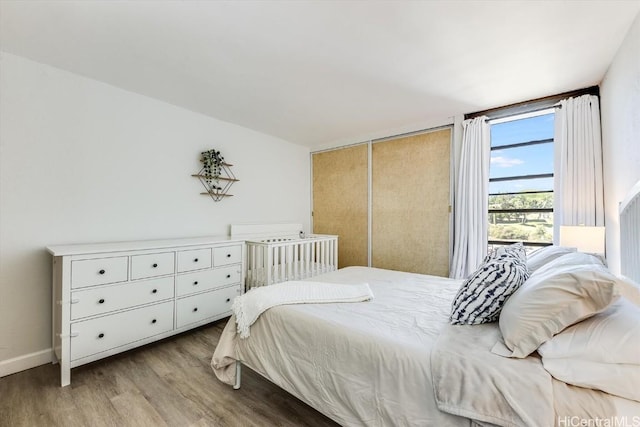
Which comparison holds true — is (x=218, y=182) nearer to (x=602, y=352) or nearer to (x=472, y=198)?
(x=472, y=198)

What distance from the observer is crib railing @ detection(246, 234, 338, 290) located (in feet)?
10.2

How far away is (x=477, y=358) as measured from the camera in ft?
3.53

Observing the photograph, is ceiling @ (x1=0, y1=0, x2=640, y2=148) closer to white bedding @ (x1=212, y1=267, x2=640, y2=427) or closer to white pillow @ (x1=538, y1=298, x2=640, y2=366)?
white pillow @ (x1=538, y1=298, x2=640, y2=366)

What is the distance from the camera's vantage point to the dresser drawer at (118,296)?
1.96 metres

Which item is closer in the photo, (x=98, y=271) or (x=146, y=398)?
(x=146, y=398)

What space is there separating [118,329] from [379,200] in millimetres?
3332

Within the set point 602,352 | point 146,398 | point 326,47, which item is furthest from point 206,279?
point 602,352

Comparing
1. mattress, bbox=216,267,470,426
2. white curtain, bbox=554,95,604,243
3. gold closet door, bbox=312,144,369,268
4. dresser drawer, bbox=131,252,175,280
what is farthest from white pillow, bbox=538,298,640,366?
gold closet door, bbox=312,144,369,268

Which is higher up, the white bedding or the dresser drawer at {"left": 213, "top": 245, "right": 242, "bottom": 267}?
the dresser drawer at {"left": 213, "top": 245, "right": 242, "bottom": 267}

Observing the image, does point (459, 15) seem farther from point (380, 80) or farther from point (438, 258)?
point (438, 258)

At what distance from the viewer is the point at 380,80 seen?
8.15 ft

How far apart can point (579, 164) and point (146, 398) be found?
13.4ft

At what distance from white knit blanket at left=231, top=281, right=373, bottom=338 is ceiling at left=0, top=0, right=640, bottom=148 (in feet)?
5.76

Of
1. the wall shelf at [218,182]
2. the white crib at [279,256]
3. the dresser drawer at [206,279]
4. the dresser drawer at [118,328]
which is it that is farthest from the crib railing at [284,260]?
the dresser drawer at [118,328]
